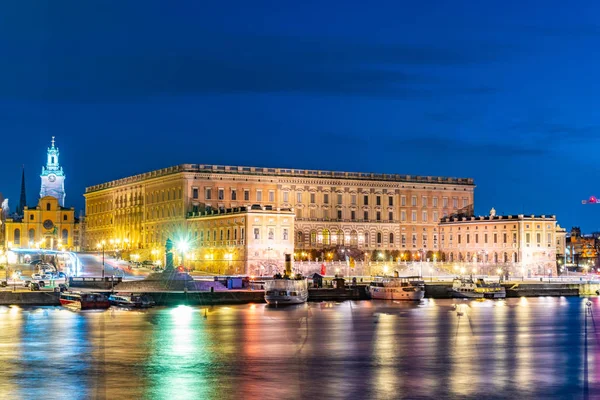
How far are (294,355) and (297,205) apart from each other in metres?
111

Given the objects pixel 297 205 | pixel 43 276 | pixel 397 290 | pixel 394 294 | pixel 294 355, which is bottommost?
pixel 294 355

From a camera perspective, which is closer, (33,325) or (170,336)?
(170,336)

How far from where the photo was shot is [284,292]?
9900cm

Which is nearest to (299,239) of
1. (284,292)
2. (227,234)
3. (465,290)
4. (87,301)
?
(227,234)

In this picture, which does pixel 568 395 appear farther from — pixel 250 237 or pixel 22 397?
pixel 250 237

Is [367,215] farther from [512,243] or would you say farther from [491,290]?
[491,290]

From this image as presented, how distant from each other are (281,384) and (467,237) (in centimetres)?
12866

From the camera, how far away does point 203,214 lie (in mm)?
153125

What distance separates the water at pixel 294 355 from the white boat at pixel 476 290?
28448 millimetres

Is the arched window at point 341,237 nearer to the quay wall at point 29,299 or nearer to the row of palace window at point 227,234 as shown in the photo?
the row of palace window at point 227,234

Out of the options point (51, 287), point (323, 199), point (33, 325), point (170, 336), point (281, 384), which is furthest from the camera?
point (323, 199)

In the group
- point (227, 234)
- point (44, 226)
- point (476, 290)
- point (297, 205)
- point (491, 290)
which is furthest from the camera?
point (44, 226)

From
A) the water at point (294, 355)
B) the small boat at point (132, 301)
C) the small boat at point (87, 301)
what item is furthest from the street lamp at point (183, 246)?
the water at point (294, 355)

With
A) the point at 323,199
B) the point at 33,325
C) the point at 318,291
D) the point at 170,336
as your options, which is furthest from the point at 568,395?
the point at 323,199
